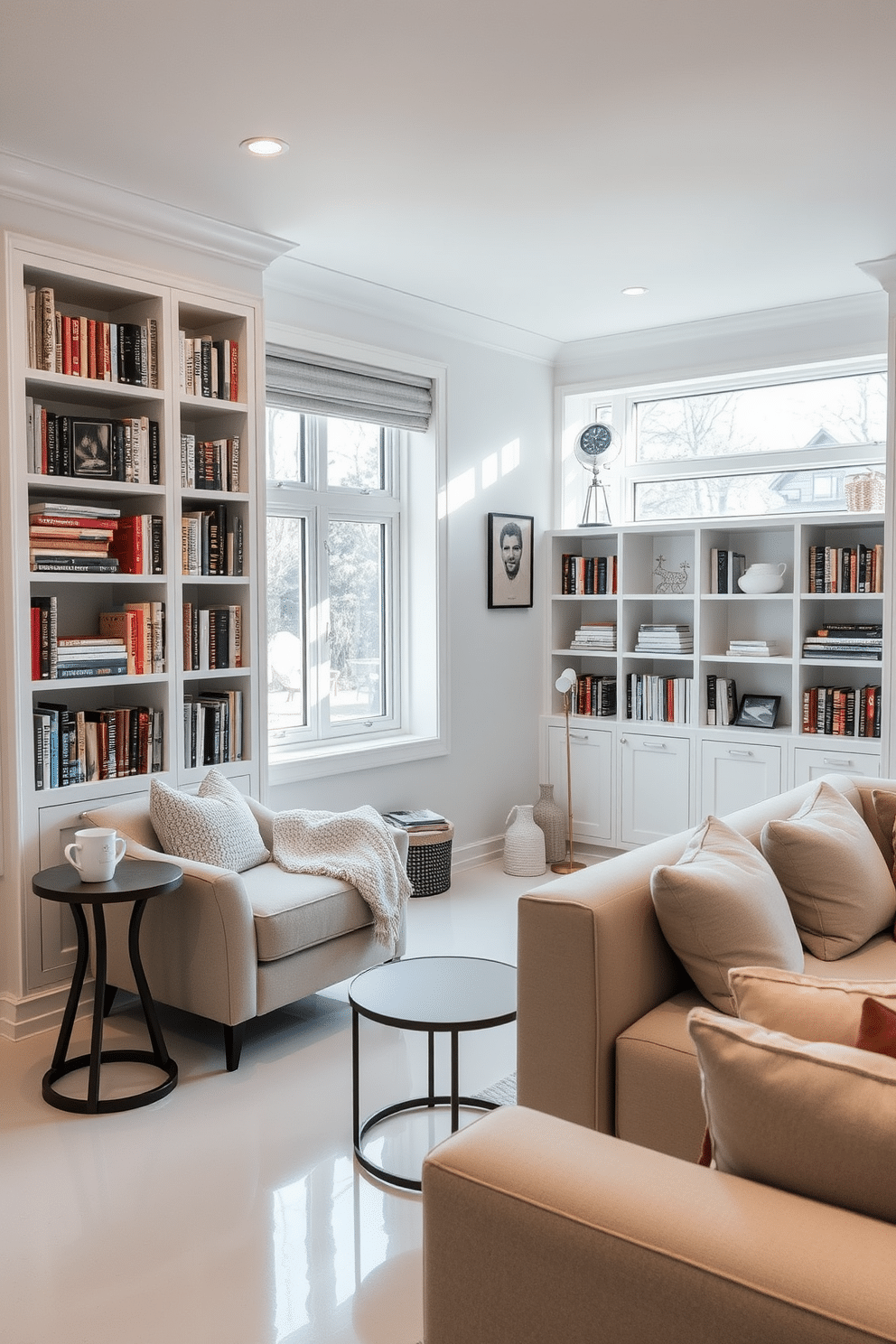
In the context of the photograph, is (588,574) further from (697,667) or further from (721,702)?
(721,702)

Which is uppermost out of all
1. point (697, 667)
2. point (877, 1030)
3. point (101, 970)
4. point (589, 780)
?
point (697, 667)

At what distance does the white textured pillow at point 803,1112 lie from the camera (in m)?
1.15

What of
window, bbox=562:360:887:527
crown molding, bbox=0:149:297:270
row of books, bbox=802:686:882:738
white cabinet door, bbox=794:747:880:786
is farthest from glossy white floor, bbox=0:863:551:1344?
window, bbox=562:360:887:527

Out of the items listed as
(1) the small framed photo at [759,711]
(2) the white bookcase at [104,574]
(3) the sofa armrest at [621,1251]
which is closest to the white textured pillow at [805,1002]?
(3) the sofa armrest at [621,1251]

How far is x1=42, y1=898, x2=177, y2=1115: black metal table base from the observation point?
9.45 ft

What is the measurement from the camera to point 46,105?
2.91m

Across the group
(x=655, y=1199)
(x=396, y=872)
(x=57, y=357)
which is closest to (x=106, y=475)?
(x=57, y=357)

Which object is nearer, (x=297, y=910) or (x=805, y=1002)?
(x=805, y=1002)

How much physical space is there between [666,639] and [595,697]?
1.68 ft

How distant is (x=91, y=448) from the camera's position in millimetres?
3543

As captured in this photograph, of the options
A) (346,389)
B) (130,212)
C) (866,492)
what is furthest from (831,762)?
(130,212)

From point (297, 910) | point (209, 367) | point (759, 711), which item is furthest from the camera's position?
point (759, 711)

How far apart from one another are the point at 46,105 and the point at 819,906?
2839 millimetres

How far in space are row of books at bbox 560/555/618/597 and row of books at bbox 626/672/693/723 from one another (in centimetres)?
48
